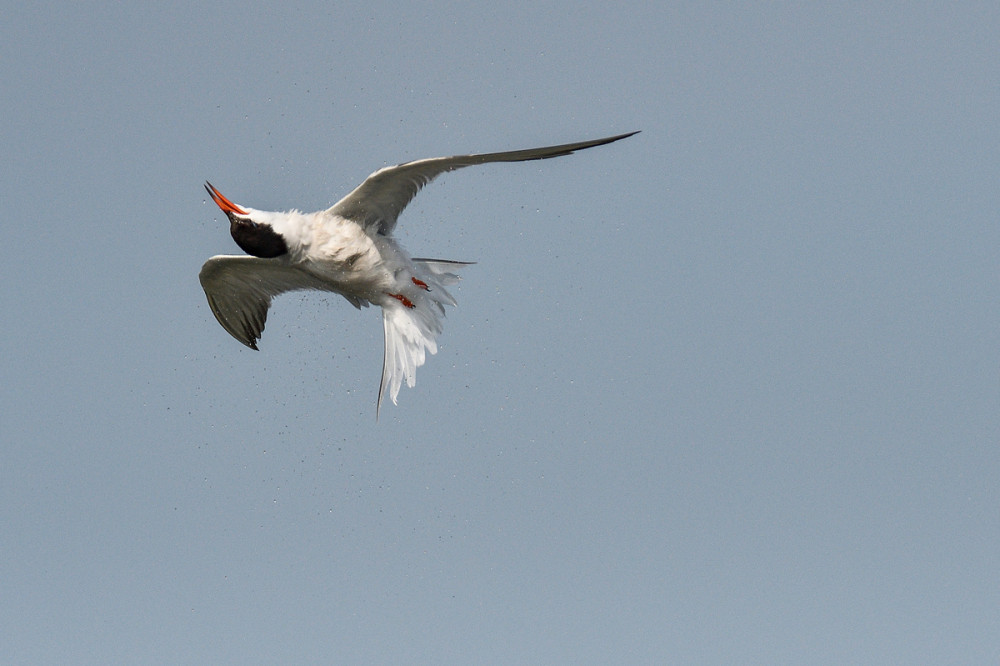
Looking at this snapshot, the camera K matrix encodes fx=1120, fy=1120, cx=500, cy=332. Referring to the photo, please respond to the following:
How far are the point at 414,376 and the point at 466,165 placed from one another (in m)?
2.72

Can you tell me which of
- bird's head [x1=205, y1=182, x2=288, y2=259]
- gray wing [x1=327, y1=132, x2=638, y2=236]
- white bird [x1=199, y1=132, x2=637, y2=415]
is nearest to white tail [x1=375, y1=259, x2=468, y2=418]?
white bird [x1=199, y1=132, x2=637, y2=415]

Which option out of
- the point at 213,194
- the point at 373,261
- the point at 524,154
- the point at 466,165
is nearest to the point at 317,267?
the point at 373,261

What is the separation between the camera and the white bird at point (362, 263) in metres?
10.3

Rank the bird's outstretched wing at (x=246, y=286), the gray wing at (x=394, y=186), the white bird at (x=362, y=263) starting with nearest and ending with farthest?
the gray wing at (x=394, y=186) < the white bird at (x=362, y=263) < the bird's outstretched wing at (x=246, y=286)

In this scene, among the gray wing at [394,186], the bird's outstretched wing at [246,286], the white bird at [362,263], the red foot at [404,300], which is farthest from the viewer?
the bird's outstretched wing at [246,286]

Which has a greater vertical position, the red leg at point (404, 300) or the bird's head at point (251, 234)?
the bird's head at point (251, 234)

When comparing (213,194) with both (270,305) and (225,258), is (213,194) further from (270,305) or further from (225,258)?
(270,305)

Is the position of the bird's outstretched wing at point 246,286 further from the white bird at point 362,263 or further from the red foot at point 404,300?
the red foot at point 404,300

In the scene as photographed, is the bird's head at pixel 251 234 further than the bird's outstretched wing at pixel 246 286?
No

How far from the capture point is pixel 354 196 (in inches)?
404

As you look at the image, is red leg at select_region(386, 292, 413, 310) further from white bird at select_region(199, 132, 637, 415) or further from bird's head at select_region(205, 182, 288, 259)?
bird's head at select_region(205, 182, 288, 259)

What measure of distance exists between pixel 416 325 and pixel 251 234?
193 centimetres

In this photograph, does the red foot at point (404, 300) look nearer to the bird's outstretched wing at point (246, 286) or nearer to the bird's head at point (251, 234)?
the bird's outstretched wing at point (246, 286)

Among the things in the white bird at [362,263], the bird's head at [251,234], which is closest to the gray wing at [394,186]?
the white bird at [362,263]
